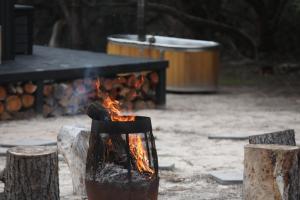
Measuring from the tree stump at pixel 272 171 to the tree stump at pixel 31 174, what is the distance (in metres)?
1.50

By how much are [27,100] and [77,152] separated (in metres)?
5.17

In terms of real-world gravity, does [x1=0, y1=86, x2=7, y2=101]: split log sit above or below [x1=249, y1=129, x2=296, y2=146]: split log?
below

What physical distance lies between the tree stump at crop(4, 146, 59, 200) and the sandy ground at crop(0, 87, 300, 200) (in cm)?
106

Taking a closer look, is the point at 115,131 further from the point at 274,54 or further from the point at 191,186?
the point at 274,54

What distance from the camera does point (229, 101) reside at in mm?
14547

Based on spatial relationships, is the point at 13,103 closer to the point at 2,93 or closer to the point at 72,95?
the point at 2,93

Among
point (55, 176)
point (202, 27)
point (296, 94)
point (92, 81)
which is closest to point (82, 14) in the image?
point (202, 27)

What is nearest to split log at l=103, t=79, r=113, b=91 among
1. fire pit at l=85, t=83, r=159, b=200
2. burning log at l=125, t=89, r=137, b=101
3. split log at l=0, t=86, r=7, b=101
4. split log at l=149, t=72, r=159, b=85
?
burning log at l=125, t=89, r=137, b=101

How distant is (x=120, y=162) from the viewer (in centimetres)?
566

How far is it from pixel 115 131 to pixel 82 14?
49.7 feet

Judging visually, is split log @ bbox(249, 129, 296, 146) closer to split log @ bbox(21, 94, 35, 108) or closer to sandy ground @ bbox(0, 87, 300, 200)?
sandy ground @ bbox(0, 87, 300, 200)

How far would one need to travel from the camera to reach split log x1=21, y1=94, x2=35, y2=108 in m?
11.7

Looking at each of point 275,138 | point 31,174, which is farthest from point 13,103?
point 31,174

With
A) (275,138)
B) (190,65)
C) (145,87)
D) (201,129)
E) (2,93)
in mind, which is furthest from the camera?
(190,65)
